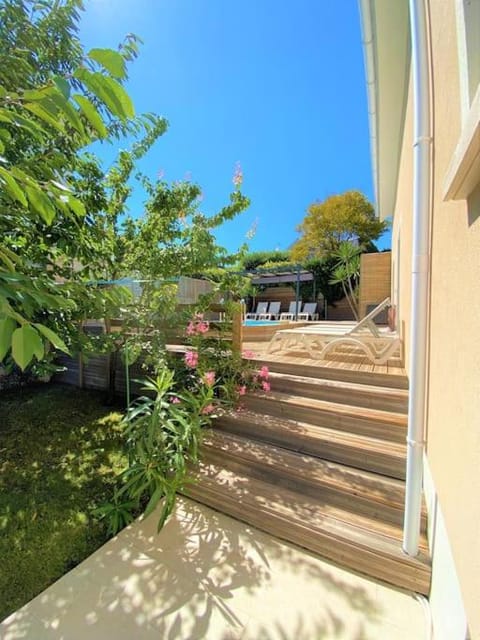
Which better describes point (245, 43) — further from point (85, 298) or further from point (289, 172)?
point (289, 172)

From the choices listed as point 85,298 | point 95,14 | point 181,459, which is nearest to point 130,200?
point 95,14

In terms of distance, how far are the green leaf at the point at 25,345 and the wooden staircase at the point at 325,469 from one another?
2.61 metres

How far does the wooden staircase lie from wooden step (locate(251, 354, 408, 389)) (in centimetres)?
1

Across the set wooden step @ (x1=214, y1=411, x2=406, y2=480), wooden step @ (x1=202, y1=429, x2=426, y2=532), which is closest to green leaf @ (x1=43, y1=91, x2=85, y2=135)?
wooden step @ (x1=202, y1=429, x2=426, y2=532)

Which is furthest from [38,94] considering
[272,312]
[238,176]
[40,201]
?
[272,312]

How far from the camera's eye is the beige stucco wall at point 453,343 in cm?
118

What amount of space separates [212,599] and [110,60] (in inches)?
119

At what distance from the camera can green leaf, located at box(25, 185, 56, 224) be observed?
47.4 inches

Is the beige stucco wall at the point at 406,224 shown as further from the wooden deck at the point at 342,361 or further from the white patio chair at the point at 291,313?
the white patio chair at the point at 291,313

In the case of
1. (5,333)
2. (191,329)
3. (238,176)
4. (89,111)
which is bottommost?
(191,329)

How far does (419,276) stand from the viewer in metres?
2.14

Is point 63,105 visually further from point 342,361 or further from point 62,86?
point 342,361

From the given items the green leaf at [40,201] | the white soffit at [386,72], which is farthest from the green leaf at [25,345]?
the white soffit at [386,72]

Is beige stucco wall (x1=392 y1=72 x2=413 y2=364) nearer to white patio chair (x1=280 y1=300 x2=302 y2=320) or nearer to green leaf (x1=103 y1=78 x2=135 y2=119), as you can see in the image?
green leaf (x1=103 y1=78 x2=135 y2=119)
